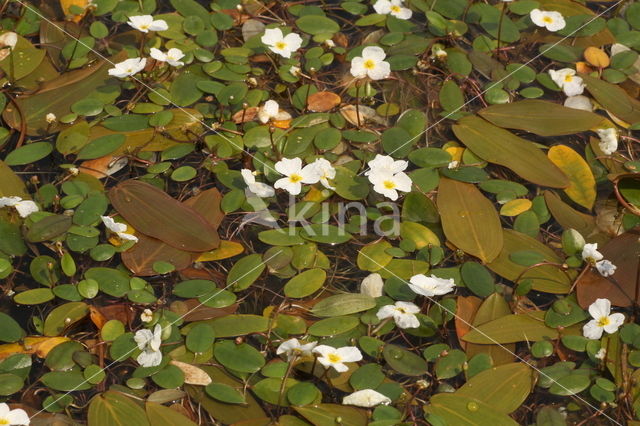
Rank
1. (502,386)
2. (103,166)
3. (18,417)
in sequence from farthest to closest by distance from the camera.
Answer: (103,166) → (502,386) → (18,417)

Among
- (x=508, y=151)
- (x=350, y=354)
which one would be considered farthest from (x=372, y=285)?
(x=508, y=151)

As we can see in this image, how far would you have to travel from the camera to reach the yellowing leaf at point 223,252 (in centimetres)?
220

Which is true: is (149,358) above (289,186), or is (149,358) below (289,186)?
below

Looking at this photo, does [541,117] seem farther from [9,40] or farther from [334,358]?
[9,40]

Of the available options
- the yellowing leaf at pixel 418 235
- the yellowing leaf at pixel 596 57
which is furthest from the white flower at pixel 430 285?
the yellowing leaf at pixel 596 57

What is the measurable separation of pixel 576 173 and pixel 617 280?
39 centimetres

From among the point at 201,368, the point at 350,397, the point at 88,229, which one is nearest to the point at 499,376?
the point at 350,397

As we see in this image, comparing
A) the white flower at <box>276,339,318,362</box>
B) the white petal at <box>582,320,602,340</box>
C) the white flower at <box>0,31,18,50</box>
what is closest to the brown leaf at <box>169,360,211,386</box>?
the white flower at <box>276,339,318,362</box>

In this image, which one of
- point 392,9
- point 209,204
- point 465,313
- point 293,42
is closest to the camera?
point 465,313

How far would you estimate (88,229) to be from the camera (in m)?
2.21

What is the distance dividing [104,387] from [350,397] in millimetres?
589

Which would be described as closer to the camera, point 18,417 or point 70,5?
point 18,417

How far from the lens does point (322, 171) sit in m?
2.27

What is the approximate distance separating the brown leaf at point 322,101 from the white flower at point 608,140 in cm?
82
